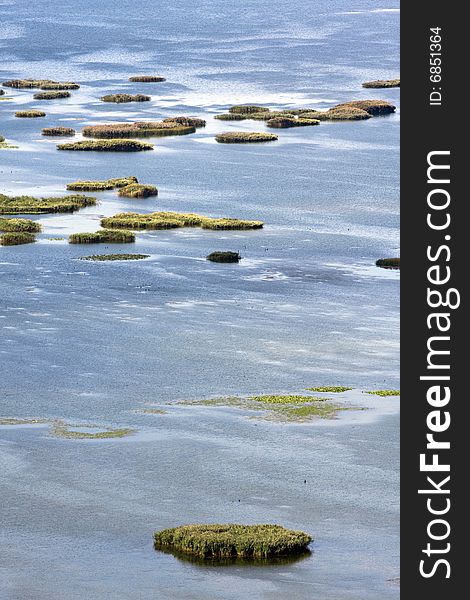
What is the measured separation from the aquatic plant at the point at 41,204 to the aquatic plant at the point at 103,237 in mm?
11492

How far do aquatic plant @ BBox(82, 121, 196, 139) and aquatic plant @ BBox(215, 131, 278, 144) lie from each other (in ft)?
16.8

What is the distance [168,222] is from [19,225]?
1113 cm

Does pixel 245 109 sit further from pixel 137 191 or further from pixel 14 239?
pixel 14 239

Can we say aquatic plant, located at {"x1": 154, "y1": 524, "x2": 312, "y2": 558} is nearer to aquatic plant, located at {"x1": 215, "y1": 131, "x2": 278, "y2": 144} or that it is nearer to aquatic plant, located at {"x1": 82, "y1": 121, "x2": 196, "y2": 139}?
aquatic plant, located at {"x1": 82, "y1": 121, "x2": 196, "y2": 139}

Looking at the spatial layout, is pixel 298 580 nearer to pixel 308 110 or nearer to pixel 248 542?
pixel 248 542

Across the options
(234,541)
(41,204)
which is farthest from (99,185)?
(234,541)

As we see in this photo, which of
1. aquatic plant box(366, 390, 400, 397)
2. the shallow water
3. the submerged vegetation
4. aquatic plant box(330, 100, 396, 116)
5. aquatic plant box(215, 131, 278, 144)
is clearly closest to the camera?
the shallow water

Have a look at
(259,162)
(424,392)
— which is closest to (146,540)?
(424,392)

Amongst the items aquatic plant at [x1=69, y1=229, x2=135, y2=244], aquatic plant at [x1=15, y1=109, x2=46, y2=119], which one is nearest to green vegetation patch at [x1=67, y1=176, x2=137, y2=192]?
aquatic plant at [x1=69, y1=229, x2=135, y2=244]

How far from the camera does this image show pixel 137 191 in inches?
4678

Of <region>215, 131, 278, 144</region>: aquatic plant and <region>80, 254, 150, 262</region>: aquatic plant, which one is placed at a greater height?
<region>215, 131, 278, 144</region>: aquatic plant

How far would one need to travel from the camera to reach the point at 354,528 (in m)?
48.7

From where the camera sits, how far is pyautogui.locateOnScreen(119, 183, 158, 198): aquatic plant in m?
119

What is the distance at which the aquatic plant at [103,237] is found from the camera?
100375 millimetres
